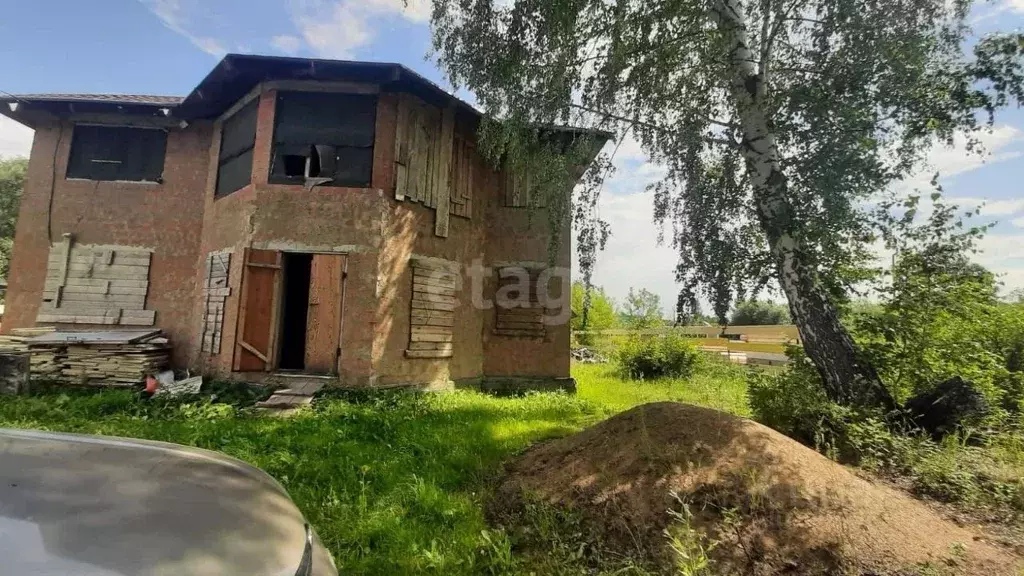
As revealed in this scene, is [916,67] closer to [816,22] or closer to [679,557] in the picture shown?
[816,22]

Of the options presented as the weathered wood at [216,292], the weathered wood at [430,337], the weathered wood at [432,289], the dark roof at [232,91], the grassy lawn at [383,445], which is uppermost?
the dark roof at [232,91]

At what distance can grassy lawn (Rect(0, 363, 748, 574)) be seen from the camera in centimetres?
312

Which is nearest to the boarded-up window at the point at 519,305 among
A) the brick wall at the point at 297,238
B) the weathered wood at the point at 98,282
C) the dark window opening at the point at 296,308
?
the brick wall at the point at 297,238

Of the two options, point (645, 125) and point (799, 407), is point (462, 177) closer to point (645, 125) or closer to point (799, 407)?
point (645, 125)

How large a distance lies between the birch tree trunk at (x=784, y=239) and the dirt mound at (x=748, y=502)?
1.91 m

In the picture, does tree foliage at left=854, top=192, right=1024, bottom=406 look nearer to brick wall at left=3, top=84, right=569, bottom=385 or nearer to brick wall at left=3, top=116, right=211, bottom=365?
brick wall at left=3, top=84, right=569, bottom=385

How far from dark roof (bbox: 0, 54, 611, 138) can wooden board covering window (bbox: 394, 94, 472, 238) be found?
0.35 metres

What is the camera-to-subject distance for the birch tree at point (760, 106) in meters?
5.21

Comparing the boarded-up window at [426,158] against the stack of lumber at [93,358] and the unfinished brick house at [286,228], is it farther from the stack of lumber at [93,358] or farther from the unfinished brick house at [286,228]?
the stack of lumber at [93,358]

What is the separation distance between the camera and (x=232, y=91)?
907 centimetres

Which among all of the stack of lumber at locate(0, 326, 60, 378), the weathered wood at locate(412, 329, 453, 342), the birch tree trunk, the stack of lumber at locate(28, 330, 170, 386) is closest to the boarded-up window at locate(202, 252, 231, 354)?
the stack of lumber at locate(28, 330, 170, 386)

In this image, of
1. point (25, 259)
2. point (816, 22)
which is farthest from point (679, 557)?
point (25, 259)

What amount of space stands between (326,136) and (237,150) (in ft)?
7.84

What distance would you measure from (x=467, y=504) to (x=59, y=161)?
12795mm
